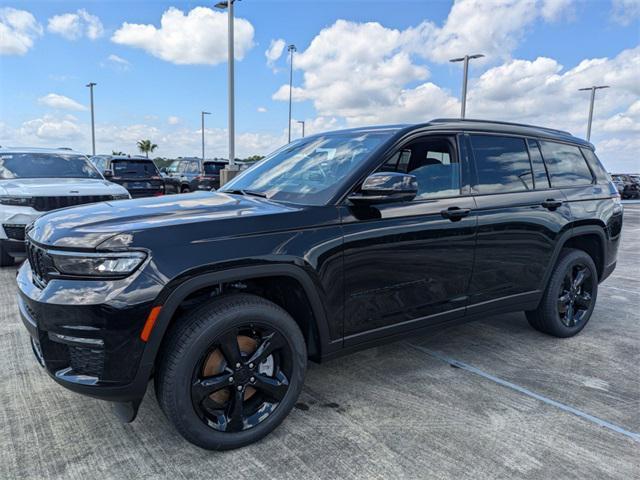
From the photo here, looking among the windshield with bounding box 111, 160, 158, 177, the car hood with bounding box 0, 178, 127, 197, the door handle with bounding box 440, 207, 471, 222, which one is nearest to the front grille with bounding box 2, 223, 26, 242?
the car hood with bounding box 0, 178, 127, 197

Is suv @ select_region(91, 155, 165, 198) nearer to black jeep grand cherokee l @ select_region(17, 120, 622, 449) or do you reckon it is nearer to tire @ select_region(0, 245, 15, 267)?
tire @ select_region(0, 245, 15, 267)

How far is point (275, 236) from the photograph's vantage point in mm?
2551

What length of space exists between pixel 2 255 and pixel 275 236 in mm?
5700

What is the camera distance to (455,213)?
10.8 ft

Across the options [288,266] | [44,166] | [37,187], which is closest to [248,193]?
[288,266]

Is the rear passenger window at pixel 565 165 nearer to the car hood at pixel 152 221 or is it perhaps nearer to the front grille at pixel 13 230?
the car hood at pixel 152 221

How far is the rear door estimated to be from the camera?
139 inches

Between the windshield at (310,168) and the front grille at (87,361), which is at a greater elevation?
the windshield at (310,168)

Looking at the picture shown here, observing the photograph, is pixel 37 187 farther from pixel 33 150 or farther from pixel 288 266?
pixel 288 266

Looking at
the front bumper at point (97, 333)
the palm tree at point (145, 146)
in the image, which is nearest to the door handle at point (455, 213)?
the front bumper at point (97, 333)

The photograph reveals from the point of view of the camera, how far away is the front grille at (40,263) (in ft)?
7.78

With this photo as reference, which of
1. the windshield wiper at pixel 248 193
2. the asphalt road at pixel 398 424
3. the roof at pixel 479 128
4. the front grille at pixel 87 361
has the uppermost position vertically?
the roof at pixel 479 128

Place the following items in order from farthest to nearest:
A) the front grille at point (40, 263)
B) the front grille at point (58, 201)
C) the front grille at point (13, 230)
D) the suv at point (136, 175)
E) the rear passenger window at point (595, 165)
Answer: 1. the suv at point (136, 175)
2. the front grille at point (58, 201)
3. the front grille at point (13, 230)
4. the rear passenger window at point (595, 165)
5. the front grille at point (40, 263)

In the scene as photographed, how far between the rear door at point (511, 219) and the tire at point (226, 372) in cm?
159
